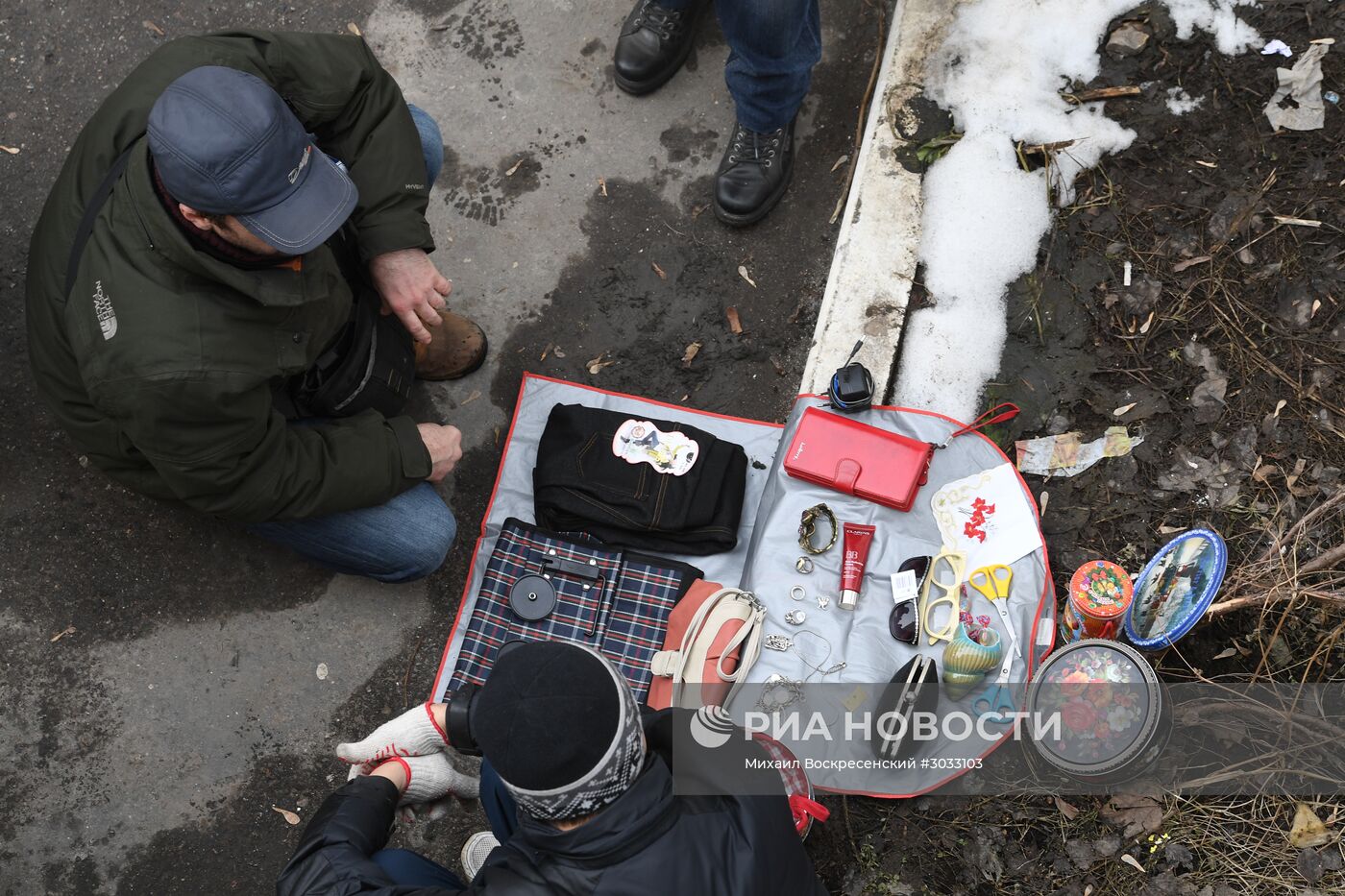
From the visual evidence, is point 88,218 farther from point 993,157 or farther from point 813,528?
point 993,157

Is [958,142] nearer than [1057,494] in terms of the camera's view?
No

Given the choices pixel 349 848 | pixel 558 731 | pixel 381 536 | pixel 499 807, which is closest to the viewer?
pixel 558 731

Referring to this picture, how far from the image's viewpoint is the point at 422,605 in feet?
12.0

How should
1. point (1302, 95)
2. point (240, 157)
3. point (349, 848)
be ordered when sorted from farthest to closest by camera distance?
point (1302, 95), point (349, 848), point (240, 157)

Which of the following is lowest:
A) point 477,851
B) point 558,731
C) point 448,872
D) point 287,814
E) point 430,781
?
point 287,814

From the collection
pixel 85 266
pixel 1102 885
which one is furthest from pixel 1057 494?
pixel 85 266

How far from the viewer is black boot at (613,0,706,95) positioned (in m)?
3.98

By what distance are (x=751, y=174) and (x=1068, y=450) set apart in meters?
1.53

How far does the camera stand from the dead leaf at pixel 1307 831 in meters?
2.81

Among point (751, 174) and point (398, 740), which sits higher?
point (751, 174)

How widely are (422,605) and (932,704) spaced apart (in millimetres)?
1799

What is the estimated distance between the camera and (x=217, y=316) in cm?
265

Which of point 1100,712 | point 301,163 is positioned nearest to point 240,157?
point 301,163

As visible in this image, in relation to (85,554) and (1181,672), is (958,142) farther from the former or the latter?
(85,554)
